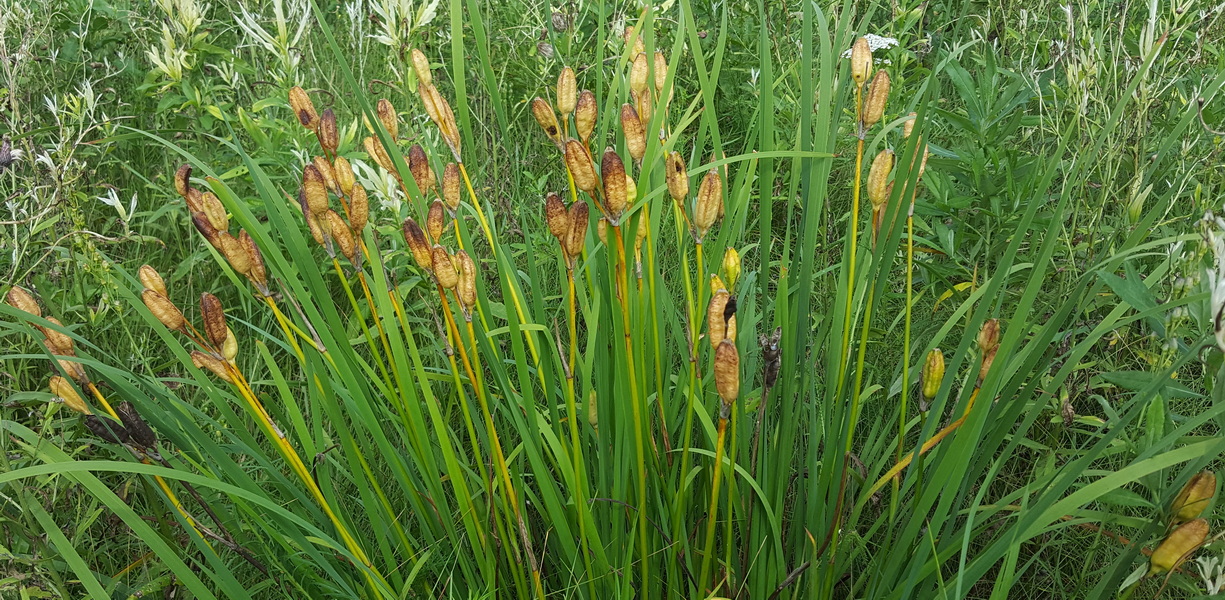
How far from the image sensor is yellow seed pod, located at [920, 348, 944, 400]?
1058 millimetres

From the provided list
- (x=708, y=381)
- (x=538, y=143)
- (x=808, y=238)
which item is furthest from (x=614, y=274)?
(x=538, y=143)

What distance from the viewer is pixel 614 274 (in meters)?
1.04

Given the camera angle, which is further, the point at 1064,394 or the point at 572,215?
the point at 1064,394

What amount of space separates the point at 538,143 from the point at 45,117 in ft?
5.07

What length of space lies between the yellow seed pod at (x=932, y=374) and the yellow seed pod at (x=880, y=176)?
201mm

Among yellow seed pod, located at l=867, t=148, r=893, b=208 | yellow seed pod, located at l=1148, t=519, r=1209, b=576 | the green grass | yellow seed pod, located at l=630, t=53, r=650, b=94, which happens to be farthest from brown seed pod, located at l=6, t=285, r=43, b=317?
yellow seed pod, located at l=1148, t=519, r=1209, b=576

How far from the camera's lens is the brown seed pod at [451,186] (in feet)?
3.52

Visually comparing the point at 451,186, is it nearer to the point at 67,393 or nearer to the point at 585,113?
the point at 585,113

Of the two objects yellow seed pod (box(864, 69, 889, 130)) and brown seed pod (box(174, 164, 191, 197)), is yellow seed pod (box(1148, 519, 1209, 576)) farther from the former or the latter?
brown seed pod (box(174, 164, 191, 197))

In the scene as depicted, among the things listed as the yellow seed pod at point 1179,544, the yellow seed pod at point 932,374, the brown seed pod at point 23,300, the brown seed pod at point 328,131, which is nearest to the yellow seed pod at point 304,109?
the brown seed pod at point 328,131

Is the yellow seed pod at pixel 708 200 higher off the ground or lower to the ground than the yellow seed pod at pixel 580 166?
lower

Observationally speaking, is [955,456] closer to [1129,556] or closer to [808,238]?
[1129,556]

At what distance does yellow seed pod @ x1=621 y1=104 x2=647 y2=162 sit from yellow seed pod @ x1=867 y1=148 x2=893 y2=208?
10.3 inches

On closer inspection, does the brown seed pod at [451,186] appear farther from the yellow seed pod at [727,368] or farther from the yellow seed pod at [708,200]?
the yellow seed pod at [727,368]
